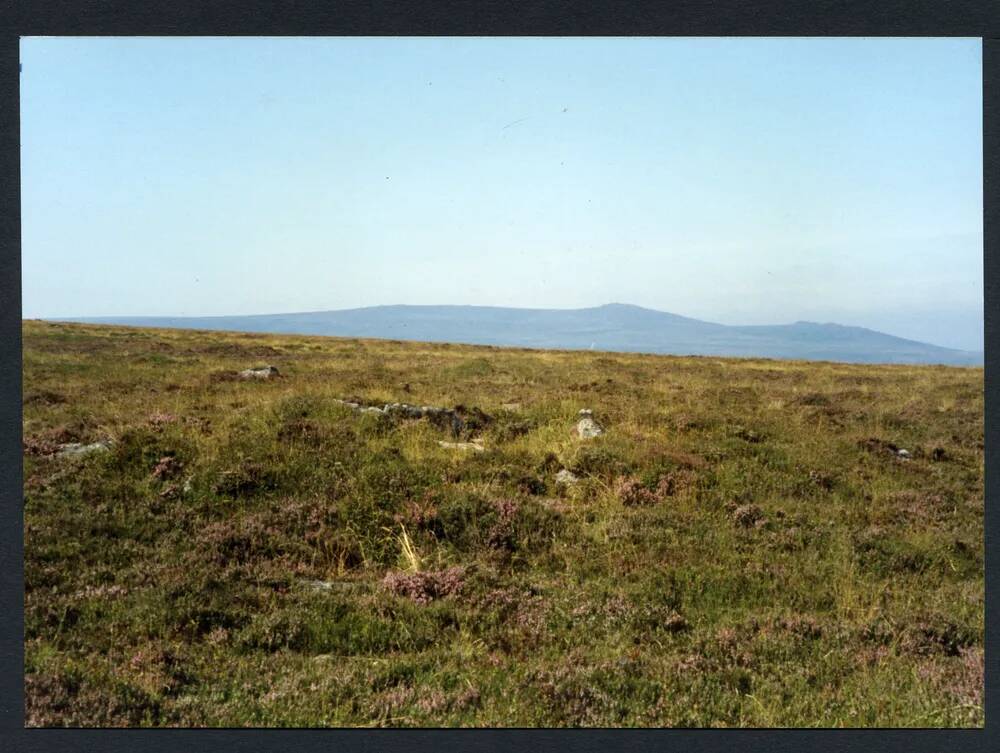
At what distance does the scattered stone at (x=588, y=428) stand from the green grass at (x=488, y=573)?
1.29 feet

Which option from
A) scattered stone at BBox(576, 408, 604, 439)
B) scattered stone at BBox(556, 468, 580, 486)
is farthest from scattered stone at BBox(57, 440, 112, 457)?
scattered stone at BBox(576, 408, 604, 439)

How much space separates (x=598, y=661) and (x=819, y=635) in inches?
85.7

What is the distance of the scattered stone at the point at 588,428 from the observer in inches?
Result: 477

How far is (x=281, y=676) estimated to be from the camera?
6035mm

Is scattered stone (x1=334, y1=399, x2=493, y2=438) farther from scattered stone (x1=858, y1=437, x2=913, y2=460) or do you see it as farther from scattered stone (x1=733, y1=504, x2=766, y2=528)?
scattered stone (x1=858, y1=437, x2=913, y2=460)

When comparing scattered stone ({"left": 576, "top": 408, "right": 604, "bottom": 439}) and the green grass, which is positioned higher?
scattered stone ({"left": 576, "top": 408, "right": 604, "bottom": 439})

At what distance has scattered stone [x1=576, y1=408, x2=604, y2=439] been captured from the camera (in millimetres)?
12118

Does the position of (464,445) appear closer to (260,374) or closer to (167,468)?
(167,468)

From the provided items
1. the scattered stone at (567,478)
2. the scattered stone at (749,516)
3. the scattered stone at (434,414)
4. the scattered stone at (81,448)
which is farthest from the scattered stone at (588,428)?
the scattered stone at (81,448)

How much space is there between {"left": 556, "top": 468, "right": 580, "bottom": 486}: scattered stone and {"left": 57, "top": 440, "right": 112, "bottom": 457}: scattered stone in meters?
6.04

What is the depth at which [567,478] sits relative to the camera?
33.4ft

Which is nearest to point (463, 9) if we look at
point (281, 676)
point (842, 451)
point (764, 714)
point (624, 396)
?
point (281, 676)

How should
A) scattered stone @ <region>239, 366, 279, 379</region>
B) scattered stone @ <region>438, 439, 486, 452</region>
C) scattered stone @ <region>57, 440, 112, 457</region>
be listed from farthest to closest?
scattered stone @ <region>239, 366, 279, 379</region>, scattered stone @ <region>438, 439, 486, 452</region>, scattered stone @ <region>57, 440, 112, 457</region>

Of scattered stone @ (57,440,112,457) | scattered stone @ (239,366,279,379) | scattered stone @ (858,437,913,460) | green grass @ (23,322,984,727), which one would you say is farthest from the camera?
scattered stone @ (239,366,279,379)
